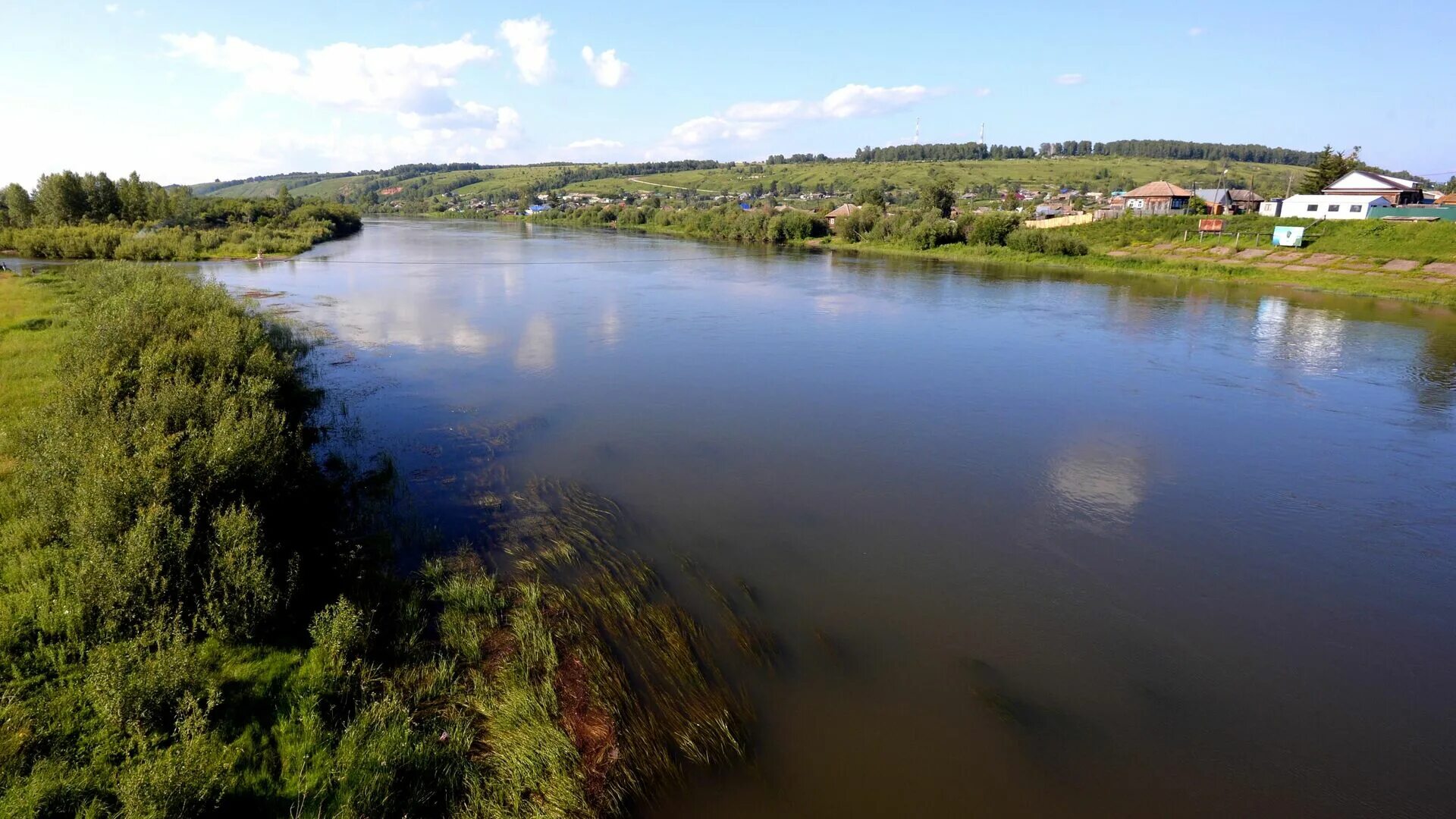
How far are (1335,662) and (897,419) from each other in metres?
7.50

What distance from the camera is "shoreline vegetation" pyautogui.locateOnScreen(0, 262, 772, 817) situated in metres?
4.39

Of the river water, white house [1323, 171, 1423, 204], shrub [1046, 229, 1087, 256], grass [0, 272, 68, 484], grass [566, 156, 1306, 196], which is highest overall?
grass [566, 156, 1306, 196]

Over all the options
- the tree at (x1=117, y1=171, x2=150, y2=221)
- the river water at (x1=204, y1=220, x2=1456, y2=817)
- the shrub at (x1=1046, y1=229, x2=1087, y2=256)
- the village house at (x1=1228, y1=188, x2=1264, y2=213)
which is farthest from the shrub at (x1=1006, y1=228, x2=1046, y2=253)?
the tree at (x1=117, y1=171, x2=150, y2=221)

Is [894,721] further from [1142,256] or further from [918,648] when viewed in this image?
[1142,256]

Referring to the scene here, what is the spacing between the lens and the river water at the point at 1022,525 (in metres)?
5.59

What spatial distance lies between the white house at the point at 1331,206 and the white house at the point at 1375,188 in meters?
0.57

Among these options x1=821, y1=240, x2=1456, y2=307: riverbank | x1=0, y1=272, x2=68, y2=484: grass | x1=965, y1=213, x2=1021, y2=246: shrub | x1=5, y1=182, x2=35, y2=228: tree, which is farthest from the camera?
x1=965, y1=213, x2=1021, y2=246: shrub

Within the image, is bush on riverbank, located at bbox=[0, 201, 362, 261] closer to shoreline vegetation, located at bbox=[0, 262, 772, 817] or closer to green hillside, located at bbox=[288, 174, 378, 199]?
shoreline vegetation, located at bbox=[0, 262, 772, 817]

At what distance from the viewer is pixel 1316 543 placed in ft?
29.5

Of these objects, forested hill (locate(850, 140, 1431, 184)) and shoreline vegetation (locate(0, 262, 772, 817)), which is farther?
forested hill (locate(850, 140, 1431, 184))

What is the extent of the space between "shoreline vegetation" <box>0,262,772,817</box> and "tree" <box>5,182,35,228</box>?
47.1 metres

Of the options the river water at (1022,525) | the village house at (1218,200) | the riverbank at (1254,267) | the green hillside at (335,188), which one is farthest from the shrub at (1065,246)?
the green hillside at (335,188)

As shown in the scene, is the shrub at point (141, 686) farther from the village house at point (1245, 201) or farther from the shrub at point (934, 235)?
the village house at point (1245, 201)

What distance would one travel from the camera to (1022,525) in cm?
923
